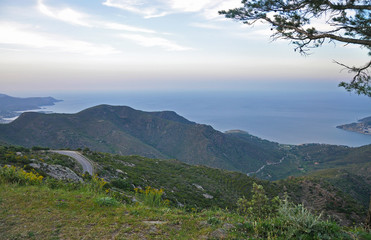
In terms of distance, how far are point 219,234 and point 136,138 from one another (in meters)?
104

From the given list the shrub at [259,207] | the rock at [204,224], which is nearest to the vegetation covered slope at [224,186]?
the shrub at [259,207]

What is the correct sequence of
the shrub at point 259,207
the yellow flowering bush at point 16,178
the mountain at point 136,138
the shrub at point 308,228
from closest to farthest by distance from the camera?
the shrub at point 308,228 → the shrub at point 259,207 → the yellow flowering bush at point 16,178 → the mountain at point 136,138

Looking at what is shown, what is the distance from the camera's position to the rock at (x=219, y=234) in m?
3.69

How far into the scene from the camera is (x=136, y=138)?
342 ft

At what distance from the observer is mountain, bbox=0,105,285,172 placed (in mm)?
81688

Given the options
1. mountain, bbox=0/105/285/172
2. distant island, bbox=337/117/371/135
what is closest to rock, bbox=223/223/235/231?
mountain, bbox=0/105/285/172

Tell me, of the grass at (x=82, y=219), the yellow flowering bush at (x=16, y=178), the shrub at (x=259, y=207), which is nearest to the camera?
the grass at (x=82, y=219)

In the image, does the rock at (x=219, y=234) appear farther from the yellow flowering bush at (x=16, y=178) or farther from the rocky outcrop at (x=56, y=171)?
the rocky outcrop at (x=56, y=171)

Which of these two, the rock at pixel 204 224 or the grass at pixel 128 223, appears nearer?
the grass at pixel 128 223

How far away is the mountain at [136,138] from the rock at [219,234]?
80690mm

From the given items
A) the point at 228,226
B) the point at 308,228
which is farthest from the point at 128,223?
the point at 308,228

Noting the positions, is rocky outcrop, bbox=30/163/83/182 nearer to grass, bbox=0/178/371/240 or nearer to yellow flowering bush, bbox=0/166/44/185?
yellow flowering bush, bbox=0/166/44/185

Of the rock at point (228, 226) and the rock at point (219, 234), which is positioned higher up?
the rock at point (228, 226)

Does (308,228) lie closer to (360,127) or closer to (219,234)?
(219,234)
